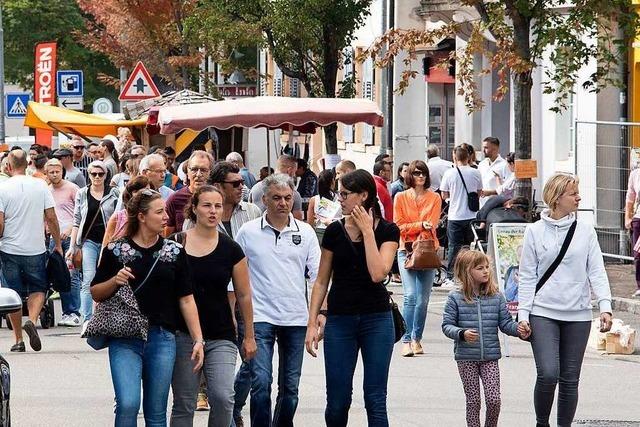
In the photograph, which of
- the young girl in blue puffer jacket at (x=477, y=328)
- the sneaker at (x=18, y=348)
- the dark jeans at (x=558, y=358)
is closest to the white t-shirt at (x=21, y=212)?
the sneaker at (x=18, y=348)

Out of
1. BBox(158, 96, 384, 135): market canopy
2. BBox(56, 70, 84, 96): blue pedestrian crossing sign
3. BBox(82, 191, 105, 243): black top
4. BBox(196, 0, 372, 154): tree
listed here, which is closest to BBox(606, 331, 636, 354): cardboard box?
BBox(82, 191, 105, 243): black top

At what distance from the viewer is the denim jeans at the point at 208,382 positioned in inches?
357

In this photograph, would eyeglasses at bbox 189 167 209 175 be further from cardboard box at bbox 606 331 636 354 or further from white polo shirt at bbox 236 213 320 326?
cardboard box at bbox 606 331 636 354

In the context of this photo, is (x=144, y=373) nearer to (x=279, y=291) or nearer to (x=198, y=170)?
(x=279, y=291)

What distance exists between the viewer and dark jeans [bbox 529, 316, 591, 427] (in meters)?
10.1

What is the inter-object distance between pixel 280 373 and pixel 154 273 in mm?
1433

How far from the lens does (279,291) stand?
10016mm

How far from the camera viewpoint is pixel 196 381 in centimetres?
915

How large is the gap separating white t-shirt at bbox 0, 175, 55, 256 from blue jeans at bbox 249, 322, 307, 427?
636cm

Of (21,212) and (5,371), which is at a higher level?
(21,212)

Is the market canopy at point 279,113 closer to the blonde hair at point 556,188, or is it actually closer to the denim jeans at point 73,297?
the denim jeans at point 73,297

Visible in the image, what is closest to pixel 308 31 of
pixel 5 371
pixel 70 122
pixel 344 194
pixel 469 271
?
pixel 70 122

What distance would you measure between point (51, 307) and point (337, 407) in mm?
9150

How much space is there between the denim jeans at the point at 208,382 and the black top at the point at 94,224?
7413 millimetres
